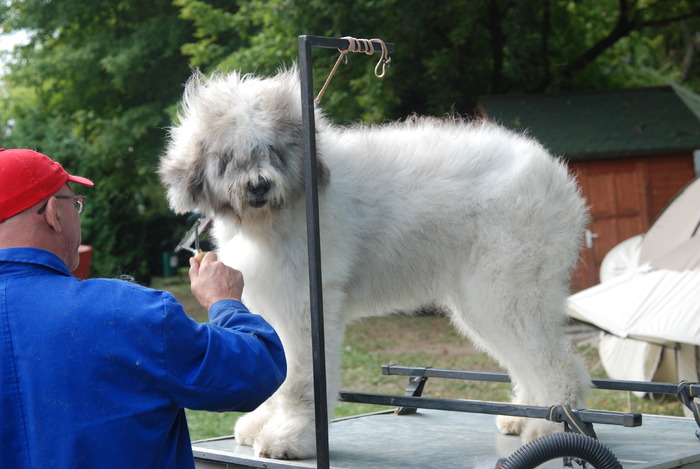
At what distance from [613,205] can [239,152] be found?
12.9 metres

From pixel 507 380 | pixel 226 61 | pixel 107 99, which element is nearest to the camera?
pixel 507 380

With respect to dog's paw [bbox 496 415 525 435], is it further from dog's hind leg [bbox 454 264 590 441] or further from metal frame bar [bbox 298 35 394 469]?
metal frame bar [bbox 298 35 394 469]

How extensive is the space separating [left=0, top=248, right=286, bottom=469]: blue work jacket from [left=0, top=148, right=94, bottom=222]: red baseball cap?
0.45 feet

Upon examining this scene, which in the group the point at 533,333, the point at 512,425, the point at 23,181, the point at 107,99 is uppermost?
the point at 107,99

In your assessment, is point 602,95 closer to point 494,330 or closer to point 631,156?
point 631,156

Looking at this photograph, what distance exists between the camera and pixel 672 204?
973 cm

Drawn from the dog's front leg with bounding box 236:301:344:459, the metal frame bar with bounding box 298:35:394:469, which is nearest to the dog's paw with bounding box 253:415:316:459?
the dog's front leg with bounding box 236:301:344:459

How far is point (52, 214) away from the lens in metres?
2.50

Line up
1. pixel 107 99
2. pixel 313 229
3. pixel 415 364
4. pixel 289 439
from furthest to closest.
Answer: pixel 107 99, pixel 415 364, pixel 289 439, pixel 313 229

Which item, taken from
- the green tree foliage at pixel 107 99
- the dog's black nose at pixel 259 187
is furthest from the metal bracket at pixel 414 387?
the green tree foliage at pixel 107 99

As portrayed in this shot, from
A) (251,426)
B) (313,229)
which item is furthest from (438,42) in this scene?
(313,229)

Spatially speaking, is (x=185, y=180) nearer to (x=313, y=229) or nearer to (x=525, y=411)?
(x=313, y=229)

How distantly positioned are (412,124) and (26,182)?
7.22 feet

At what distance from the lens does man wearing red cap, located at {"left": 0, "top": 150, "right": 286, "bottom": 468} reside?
2350 mm
